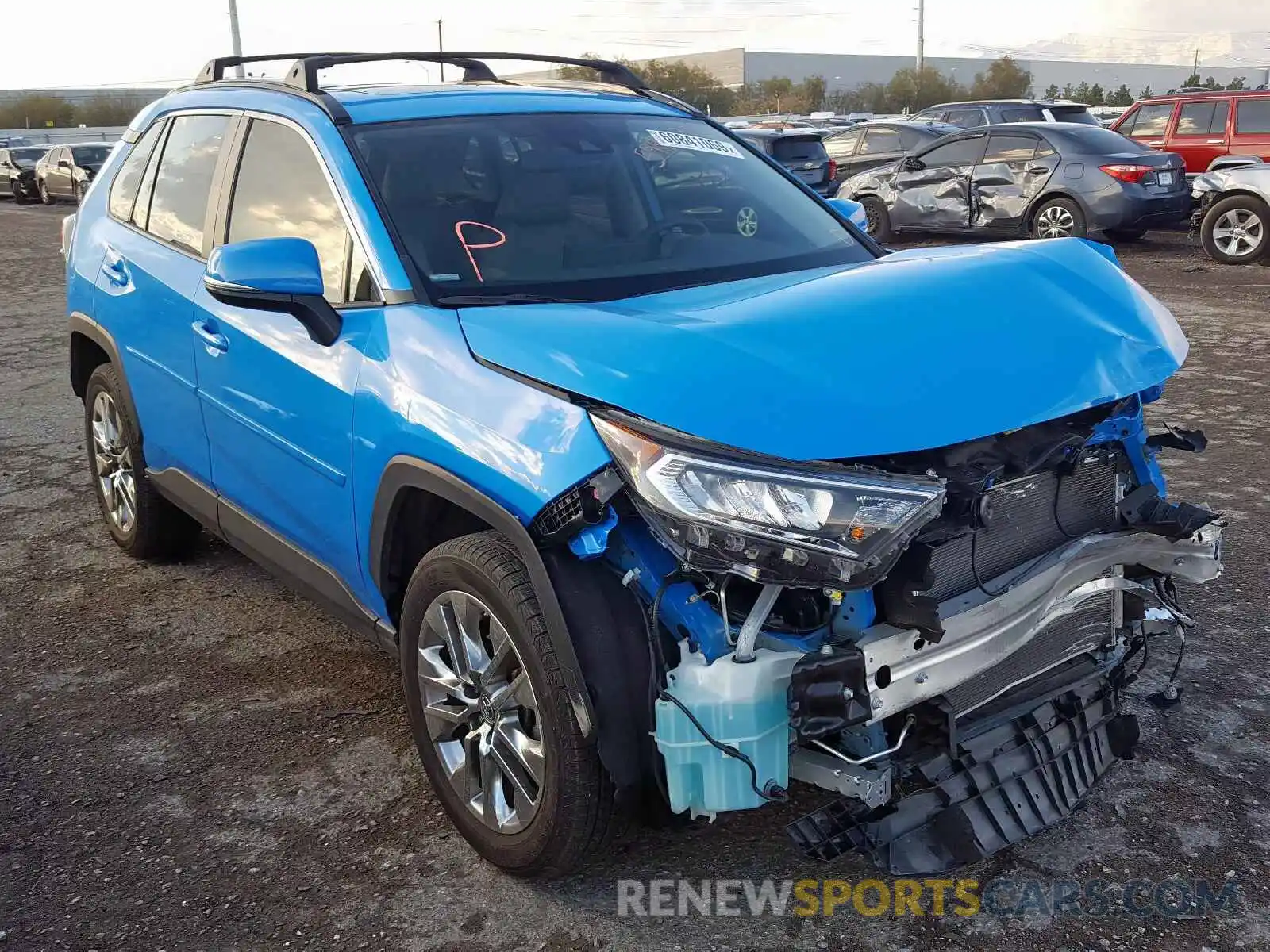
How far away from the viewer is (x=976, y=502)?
8.38 feet

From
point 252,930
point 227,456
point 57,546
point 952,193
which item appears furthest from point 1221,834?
point 952,193

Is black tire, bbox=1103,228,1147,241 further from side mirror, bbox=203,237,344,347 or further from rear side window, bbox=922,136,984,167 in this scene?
side mirror, bbox=203,237,344,347

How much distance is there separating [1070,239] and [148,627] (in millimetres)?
3417

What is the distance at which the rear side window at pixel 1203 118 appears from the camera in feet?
51.1

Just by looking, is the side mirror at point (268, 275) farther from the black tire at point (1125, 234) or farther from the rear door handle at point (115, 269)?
the black tire at point (1125, 234)

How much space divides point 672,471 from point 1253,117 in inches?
620

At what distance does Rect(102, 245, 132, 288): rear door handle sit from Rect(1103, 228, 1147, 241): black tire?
1111 cm

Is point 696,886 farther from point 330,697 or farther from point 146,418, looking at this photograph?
point 146,418

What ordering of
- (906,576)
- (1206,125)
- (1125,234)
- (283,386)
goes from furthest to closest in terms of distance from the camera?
(1206,125), (1125,234), (283,386), (906,576)

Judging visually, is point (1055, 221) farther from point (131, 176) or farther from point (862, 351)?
point (862, 351)

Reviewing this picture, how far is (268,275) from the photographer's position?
303 centimetres

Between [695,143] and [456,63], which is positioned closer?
[695,143]

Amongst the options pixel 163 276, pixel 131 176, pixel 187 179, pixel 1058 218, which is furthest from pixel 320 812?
pixel 1058 218

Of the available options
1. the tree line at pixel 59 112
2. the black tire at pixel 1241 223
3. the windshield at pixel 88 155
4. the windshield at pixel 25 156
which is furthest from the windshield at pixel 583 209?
the tree line at pixel 59 112
